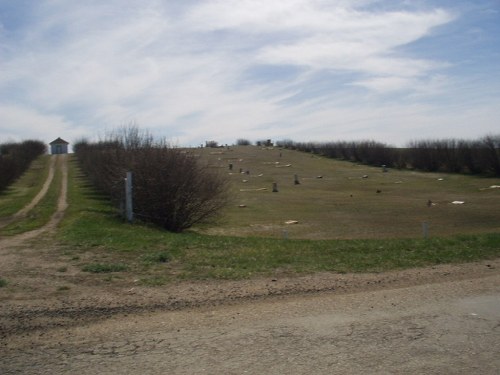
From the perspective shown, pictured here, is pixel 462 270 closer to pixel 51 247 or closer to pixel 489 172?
pixel 51 247

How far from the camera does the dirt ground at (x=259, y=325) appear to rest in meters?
4.84

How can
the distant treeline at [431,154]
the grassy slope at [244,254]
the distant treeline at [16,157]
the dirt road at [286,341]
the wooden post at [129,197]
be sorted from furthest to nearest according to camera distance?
the distant treeline at [431,154]
the distant treeline at [16,157]
the wooden post at [129,197]
the grassy slope at [244,254]
the dirt road at [286,341]

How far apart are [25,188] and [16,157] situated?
15.8 m

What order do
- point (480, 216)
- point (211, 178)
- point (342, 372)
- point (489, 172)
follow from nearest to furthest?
point (342, 372)
point (211, 178)
point (480, 216)
point (489, 172)

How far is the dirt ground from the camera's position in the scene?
4.84 m

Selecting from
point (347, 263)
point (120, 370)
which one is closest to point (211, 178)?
point (347, 263)

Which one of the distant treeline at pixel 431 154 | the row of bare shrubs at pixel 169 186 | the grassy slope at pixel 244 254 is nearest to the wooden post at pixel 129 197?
the row of bare shrubs at pixel 169 186

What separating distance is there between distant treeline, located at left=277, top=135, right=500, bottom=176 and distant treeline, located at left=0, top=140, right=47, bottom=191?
55754 millimetres

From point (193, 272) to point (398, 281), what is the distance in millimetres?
3279

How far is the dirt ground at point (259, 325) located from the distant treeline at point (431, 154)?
68.0 metres

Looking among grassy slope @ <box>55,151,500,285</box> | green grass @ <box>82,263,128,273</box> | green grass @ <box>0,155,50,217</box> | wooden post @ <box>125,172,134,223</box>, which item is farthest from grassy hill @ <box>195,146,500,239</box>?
green grass @ <box>82,263,128,273</box>

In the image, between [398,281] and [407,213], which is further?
[407,213]

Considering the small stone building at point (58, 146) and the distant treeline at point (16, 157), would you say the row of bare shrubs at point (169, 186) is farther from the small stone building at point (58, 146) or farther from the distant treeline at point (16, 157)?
the small stone building at point (58, 146)

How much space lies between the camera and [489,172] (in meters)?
70.5
